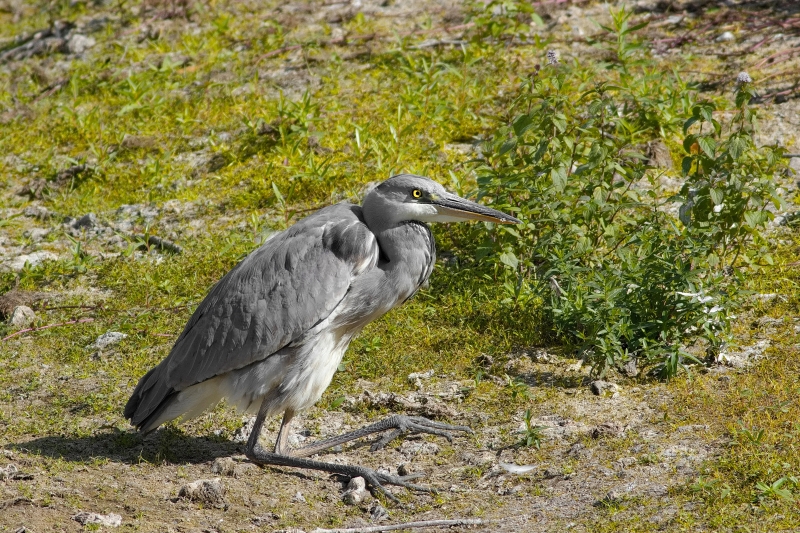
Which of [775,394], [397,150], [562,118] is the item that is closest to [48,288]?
[397,150]

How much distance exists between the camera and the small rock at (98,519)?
14.4 ft

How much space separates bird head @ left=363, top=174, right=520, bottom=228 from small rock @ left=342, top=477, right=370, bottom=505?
4.62ft

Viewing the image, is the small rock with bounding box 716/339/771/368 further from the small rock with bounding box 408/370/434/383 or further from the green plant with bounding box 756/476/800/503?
the small rock with bounding box 408/370/434/383

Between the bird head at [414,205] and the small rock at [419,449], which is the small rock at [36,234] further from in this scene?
the small rock at [419,449]

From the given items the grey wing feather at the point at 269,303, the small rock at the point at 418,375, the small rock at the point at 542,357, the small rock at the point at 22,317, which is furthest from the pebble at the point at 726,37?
the small rock at the point at 22,317

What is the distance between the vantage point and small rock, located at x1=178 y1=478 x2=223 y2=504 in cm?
468

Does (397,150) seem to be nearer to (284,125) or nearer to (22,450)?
(284,125)

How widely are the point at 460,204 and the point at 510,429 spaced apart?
1.29 m

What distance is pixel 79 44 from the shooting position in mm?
10781

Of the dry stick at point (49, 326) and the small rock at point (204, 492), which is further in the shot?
the dry stick at point (49, 326)

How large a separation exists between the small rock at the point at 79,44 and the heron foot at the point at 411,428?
729cm

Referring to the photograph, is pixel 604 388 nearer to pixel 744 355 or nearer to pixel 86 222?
pixel 744 355

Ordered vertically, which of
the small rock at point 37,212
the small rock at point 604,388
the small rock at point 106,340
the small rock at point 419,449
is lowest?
the small rock at point 419,449

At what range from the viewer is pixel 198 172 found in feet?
27.7
